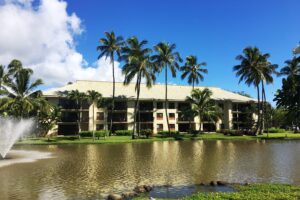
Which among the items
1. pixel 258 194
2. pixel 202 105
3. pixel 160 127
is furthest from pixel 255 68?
pixel 258 194

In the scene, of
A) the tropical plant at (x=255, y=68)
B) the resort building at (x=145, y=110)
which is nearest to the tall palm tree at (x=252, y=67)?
the tropical plant at (x=255, y=68)

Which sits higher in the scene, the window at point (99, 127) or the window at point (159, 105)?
the window at point (159, 105)

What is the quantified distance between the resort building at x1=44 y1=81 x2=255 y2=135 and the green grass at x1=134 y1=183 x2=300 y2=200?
5703 cm

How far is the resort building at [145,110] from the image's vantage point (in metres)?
77.4

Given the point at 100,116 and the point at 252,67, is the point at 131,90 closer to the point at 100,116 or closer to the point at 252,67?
the point at 100,116

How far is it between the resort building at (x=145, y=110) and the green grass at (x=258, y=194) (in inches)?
2245

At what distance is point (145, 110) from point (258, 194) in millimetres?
68588

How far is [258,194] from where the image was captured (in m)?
15.9

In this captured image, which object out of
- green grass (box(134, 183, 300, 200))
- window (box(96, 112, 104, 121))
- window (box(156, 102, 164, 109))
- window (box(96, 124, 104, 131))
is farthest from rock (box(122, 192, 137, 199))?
window (box(156, 102, 164, 109))

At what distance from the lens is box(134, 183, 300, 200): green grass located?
15133 millimetres

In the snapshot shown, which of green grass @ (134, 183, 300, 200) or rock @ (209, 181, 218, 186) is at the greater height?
green grass @ (134, 183, 300, 200)

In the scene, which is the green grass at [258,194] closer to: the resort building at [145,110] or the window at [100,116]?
the resort building at [145,110]

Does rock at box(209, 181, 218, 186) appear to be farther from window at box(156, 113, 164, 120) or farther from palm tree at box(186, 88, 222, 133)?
window at box(156, 113, 164, 120)

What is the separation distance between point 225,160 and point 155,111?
177ft
